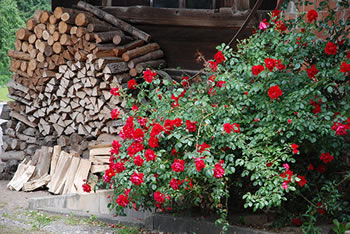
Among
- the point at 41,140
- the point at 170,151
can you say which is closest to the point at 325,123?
the point at 170,151

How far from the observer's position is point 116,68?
6.96 m

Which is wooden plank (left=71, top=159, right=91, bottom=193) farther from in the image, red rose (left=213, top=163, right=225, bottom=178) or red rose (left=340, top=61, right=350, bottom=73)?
red rose (left=340, top=61, right=350, bottom=73)

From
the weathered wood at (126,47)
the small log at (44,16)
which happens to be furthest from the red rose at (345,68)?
the small log at (44,16)

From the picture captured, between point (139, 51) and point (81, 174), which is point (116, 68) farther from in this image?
point (81, 174)

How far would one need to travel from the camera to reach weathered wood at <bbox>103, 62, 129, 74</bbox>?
689 cm

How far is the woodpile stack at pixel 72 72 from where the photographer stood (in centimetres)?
710

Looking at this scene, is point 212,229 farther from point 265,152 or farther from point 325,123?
point 325,123

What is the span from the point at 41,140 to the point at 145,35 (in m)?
2.42

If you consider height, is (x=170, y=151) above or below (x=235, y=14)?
below

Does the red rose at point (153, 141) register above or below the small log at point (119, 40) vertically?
below

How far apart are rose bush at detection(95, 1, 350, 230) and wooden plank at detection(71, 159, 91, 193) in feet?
9.59

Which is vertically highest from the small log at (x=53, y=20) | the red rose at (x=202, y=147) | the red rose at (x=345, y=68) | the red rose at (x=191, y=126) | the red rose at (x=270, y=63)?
the small log at (x=53, y=20)

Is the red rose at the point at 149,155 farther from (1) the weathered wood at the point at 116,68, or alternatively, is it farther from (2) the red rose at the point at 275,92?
(1) the weathered wood at the point at 116,68

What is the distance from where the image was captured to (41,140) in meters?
8.16
